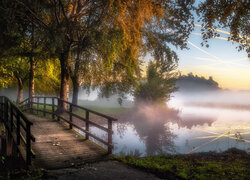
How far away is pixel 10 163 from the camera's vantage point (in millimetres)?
8820

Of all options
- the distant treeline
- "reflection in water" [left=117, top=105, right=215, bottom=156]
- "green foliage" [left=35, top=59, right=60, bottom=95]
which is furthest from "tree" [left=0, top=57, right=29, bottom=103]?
the distant treeline

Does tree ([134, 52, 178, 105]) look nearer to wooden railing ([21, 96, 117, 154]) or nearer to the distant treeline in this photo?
wooden railing ([21, 96, 117, 154])

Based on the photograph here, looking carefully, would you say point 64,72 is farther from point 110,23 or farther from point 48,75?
point 48,75

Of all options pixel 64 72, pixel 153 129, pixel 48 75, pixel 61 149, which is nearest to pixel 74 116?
pixel 61 149

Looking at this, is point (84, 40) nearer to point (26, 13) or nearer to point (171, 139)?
point (26, 13)

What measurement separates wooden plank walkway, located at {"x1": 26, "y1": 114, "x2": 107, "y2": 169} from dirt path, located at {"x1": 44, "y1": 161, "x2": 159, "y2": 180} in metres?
0.49

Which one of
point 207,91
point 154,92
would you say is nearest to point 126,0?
point 154,92

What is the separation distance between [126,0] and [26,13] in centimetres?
961

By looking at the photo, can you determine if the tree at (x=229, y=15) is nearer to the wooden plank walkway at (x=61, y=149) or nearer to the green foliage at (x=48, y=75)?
the wooden plank walkway at (x=61, y=149)

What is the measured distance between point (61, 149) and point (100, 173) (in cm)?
271

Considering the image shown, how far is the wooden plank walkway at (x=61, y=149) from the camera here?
23.1 ft

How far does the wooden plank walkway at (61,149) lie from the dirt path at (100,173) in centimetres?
49

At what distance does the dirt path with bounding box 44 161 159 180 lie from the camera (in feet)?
19.0

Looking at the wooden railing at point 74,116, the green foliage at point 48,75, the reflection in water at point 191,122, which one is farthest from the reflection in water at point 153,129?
the green foliage at point 48,75
